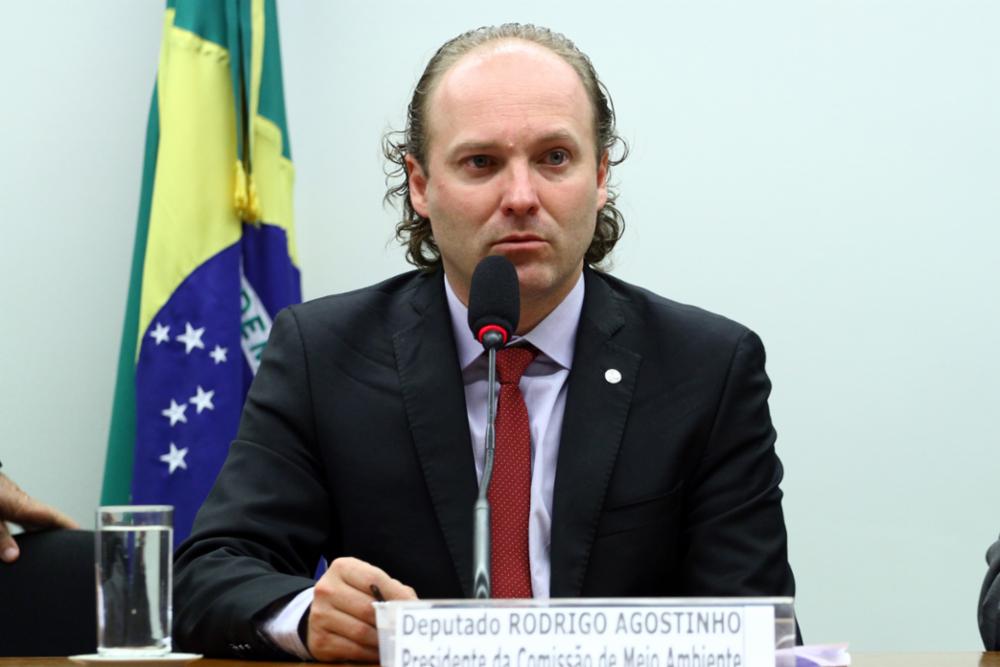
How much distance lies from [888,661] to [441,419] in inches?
34.4

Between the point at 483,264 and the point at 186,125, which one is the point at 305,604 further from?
the point at 186,125

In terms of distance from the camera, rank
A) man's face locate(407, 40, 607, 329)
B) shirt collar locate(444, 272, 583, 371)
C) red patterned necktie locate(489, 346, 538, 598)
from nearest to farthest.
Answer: red patterned necktie locate(489, 346, 538, 598)
man's face locate(407, 40, 607, 329)
shirt collar locate(444, 272, 583, 371)

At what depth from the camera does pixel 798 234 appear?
363cm

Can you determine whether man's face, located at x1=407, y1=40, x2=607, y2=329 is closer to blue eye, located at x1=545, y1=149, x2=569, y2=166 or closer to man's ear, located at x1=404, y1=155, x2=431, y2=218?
A: blue eye, located at x1=545, y1=149, x2=569, y2=166

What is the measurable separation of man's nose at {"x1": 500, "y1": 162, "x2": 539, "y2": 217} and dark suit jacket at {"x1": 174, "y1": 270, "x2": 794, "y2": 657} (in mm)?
258

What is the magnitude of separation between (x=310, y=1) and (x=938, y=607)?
254 centimetres

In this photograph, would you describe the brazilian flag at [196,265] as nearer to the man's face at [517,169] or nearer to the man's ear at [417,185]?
the man's ear at [417,185]

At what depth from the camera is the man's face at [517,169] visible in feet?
7.20

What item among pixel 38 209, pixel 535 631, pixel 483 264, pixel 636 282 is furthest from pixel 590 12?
pixel 535 631

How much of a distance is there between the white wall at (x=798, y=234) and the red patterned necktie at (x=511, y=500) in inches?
64.4

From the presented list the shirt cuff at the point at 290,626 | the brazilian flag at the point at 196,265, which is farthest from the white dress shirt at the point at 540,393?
the brazilian flag at the point at 196,265

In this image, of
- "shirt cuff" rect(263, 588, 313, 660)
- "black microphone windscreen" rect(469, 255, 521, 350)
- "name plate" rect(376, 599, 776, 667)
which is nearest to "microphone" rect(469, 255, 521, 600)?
"black microphone windscreen" rect(469, 255, 521, 350)

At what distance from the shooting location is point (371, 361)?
2344 millimetres

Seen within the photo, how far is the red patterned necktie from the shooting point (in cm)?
208
